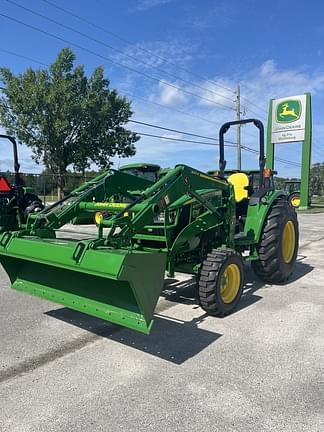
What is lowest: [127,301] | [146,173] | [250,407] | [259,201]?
[250,407]

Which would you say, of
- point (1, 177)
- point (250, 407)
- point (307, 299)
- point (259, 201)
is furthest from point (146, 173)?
point (250, 407)

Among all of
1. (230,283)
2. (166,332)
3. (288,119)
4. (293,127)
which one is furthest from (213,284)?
(288,119)

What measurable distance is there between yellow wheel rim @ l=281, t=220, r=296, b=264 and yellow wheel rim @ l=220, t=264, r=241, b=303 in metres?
1.89

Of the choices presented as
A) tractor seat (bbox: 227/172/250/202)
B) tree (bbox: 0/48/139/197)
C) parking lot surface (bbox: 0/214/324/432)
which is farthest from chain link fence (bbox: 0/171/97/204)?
parking lot surface (bbox: 0/214/324/432)

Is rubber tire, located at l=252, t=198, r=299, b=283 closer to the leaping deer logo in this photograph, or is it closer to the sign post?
the sign post

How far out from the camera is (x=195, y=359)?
3672 mm

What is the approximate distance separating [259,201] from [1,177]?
692 cm

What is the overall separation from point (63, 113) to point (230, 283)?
22.3 m

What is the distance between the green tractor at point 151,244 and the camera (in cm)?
364

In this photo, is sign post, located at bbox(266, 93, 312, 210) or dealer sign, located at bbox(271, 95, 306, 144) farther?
dealer sign, located at bbox(271, 95, 306, 144)

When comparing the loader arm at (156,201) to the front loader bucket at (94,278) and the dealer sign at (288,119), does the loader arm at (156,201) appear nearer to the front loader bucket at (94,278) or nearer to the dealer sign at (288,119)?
the front loader bucket at (94,278)

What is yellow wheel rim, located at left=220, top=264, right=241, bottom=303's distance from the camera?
191 inches

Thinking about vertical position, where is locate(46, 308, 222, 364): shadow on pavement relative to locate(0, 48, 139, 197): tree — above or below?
below

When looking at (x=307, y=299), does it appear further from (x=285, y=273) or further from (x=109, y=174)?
(x=109, y=174)
